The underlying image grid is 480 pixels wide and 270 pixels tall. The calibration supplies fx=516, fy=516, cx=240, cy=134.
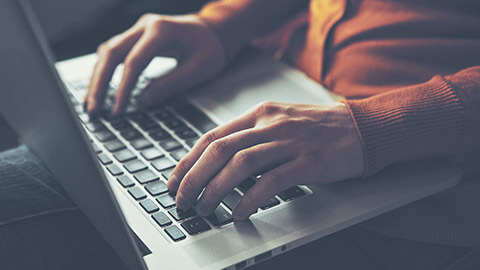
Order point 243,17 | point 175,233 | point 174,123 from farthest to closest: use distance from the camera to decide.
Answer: point 243,17 < point 174,123 < point 175,233

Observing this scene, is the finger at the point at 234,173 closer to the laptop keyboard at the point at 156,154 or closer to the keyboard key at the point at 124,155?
the laptop keyboard at the point at 156,154

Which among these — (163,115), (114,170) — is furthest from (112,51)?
(114,170)

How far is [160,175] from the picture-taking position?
67 cm

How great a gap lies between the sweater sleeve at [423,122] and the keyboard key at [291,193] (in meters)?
0.09

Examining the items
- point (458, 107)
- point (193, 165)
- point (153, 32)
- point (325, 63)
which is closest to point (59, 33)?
point (153, 32)

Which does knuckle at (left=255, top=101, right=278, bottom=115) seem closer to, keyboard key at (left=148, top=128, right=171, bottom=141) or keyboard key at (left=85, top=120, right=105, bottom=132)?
keyboard key at (left=148, top=128, right=171, bottom=141)

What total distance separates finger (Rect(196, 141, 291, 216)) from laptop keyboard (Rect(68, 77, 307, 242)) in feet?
0.06

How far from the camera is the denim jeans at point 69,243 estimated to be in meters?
0.55

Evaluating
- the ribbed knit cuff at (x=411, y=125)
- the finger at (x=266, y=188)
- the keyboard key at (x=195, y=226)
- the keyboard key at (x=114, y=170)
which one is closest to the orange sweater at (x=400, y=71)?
the ribbed knit cuff at (x=411, y=125)

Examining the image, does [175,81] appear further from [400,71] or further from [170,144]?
[400,71]

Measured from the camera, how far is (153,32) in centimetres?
82

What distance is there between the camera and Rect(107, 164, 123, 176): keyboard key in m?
0.67

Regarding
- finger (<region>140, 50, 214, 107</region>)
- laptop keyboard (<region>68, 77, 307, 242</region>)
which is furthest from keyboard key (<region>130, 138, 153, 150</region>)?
finger (<region>140, 50, 214, 107</region>)

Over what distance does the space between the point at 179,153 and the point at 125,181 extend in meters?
0.09
